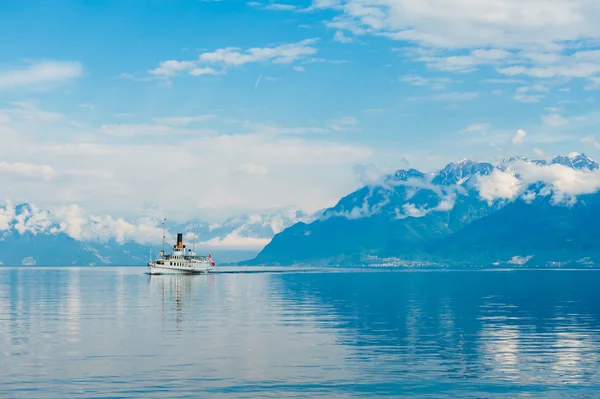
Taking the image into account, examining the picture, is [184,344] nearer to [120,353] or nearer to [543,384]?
[120,353]

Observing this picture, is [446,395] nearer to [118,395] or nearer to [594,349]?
[118,395]

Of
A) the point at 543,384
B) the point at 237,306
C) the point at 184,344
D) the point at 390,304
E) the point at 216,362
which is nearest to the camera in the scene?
the point at 543,384

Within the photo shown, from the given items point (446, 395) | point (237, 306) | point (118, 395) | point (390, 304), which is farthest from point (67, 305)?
point (446, 395)

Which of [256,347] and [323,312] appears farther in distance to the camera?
[323,312]

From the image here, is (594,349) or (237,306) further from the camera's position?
(237,306)

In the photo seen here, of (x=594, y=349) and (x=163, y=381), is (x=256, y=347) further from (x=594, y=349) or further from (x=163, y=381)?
(x=594, y=349)

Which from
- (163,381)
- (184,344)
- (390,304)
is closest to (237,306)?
(390,304)

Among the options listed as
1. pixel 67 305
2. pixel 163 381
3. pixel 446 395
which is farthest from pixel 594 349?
pixel 67 305

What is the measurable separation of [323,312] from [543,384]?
73146 millimetres

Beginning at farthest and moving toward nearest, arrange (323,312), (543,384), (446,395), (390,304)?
(390,304), (323,312), (543,384), (446,395)

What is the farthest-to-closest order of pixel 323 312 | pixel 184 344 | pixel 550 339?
pixel 323 312
pixel 550 339
pixel 184 344

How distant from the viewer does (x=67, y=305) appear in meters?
148

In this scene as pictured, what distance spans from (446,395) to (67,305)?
106353 millimetres

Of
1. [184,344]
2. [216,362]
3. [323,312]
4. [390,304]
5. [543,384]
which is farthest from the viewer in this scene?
[390,304]
